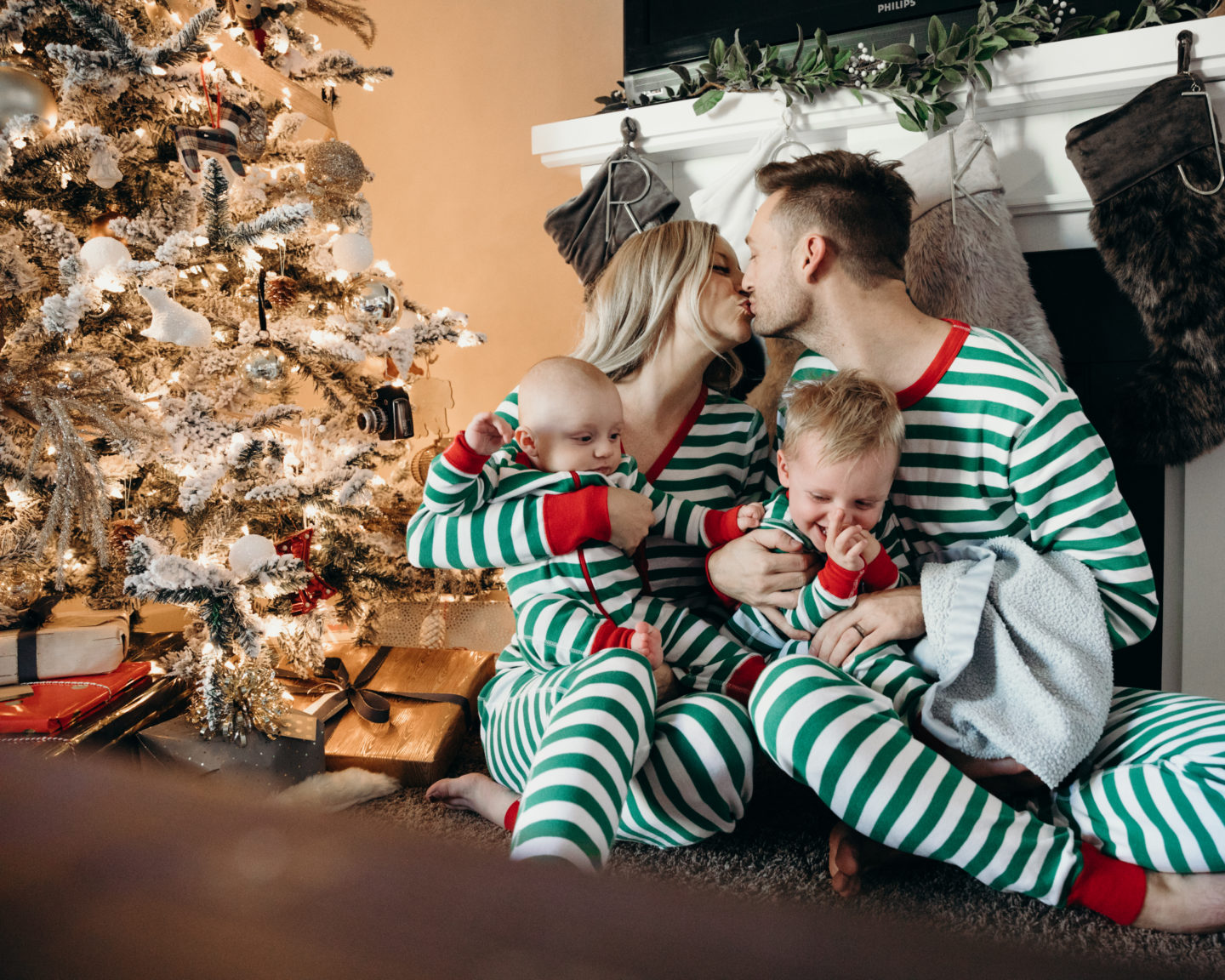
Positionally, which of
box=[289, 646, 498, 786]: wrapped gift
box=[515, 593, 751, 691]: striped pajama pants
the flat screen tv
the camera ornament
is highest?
the flat screen tv

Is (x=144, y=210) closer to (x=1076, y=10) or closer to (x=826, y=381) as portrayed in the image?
(x=826, y=381)

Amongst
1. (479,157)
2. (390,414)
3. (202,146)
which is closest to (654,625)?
(390,414)

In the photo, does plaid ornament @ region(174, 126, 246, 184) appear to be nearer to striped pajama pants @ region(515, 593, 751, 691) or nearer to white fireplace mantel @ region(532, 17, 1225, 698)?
white fireplace mantel @ region(532, 17, 1225, 698)

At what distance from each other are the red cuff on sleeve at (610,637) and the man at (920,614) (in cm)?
19

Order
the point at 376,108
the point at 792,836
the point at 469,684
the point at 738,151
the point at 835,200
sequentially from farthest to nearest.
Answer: the point at 376,108 → the point at 738,151 → the point at 469,684 → the point at 835,200 → the point at 792,836

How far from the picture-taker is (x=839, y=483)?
3.52 ft

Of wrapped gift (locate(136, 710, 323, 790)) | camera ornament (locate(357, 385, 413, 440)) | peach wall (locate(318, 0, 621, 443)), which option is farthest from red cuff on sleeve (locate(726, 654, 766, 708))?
peach wall (locate(318, 0, 621, 443))

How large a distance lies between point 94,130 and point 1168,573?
215 cm

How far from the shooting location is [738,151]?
1689 mm

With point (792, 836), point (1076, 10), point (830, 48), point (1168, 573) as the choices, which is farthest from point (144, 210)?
point (1168, 573)

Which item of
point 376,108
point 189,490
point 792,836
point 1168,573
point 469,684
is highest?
point 376,108

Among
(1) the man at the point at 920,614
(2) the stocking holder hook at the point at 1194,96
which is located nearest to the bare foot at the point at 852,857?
(1) the man at the point at 920,614

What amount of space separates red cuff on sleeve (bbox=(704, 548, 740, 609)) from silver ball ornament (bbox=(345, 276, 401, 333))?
955mm

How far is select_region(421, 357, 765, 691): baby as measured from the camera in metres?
1.11
